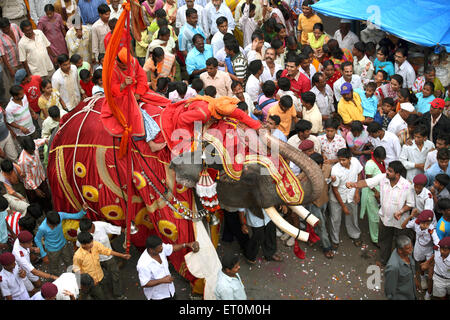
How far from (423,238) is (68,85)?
235 inches

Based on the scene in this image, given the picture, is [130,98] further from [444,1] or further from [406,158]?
[444,1]

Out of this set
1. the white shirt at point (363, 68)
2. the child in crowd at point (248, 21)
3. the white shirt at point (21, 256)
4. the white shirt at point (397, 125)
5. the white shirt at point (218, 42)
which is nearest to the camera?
the white shirt at point (21, 256)

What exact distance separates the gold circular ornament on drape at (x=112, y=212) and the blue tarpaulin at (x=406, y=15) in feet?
18.6

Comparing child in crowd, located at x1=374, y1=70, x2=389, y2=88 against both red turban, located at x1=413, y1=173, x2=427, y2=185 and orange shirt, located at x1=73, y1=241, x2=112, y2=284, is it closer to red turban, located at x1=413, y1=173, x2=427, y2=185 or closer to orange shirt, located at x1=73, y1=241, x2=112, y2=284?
red turban, located at x1=413, y1=173, x2=427, y2=185

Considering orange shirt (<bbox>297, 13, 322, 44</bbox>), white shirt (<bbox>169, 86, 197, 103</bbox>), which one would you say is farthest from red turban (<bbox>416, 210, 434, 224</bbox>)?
orange shirt (<bbox>297, 13, 322, 44</bbox>)

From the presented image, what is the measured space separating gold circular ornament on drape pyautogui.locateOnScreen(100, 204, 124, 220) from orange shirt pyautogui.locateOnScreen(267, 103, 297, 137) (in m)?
2.67

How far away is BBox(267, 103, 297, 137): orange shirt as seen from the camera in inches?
344

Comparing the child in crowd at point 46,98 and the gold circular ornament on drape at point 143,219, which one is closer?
the gold circular ornament on drape at point 143,219

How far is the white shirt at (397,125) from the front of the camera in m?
8.77

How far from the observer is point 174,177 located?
6855mm

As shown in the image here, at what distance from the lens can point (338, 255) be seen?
8125mm

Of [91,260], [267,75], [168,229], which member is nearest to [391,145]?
[267,75]

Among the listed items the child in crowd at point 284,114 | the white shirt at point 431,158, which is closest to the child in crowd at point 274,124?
the child in crowd at point 284,114

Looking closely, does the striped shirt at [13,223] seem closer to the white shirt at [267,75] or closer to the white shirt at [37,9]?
the white shirt at [267,75]
